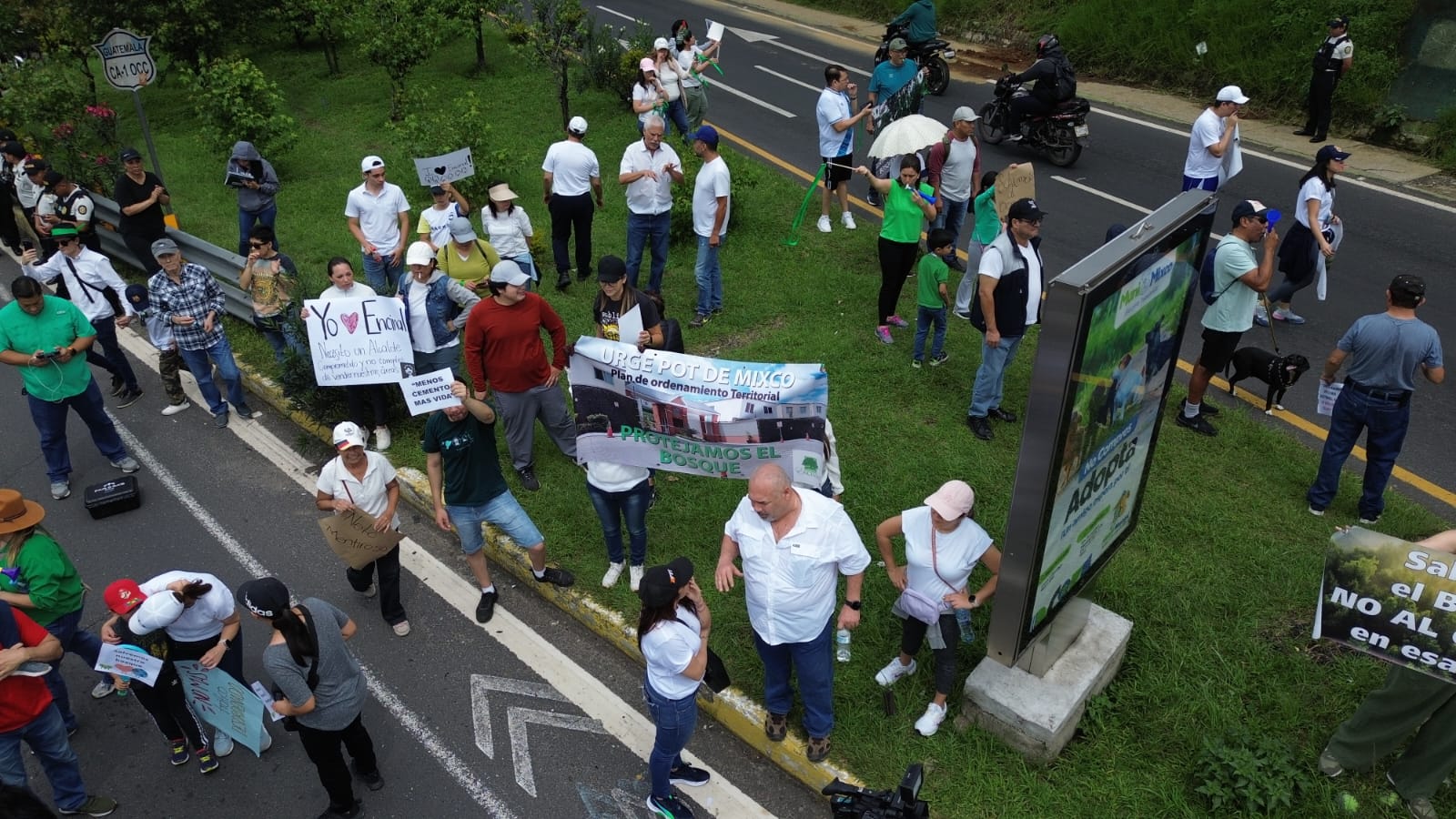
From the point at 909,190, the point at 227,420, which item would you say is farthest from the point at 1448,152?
the point at 227,420

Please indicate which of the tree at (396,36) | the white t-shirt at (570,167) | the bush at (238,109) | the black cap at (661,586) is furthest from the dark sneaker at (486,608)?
the tree at (396,36)

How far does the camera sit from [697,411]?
634 centimetres

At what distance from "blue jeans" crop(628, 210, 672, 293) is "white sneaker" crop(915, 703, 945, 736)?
5689 millimetres

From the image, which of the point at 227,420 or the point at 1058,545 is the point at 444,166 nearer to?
the point at 227,420

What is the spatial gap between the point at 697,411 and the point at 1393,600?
3.87 m

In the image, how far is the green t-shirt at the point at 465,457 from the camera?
6180 millimetres

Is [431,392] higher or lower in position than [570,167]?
lower

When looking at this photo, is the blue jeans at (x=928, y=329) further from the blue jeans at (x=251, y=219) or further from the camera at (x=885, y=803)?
the blue jeans at (x=251, y=219)

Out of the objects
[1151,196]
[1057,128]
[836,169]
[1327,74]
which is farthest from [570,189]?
[1327,74]

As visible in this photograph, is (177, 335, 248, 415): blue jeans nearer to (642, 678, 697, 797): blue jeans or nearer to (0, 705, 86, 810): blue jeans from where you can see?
(0, 705, 86, 810): blue jeans

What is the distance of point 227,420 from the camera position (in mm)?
9422

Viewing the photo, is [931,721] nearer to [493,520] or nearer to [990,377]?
[493,520]

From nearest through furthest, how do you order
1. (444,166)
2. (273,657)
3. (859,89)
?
1. (273,657)
2. (444,166)
3. (859,89)

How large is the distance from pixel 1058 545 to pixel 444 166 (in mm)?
7536
